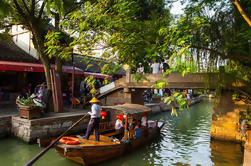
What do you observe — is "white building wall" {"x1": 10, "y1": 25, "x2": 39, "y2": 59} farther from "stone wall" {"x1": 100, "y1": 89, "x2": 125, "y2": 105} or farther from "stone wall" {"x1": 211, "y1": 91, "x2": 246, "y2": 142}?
"stone wall" {"x1": 211, "y1": 91, "x2": 246, "y2": 142}

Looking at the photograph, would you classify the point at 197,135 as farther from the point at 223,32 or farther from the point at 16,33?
the point at 16,33

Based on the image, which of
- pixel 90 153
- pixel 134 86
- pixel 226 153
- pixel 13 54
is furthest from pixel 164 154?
pixel 13 54

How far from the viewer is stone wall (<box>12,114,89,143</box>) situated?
8.27 metres

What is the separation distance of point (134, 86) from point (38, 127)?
5.31 metres

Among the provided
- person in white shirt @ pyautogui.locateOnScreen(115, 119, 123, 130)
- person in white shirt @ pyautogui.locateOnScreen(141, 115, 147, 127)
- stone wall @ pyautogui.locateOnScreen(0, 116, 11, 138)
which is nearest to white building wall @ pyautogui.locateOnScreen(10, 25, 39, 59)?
stone wall @ pyautogui.locateOnScreen(0, 116, 11, 138)

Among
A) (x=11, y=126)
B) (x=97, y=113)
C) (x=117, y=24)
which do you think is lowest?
(x=11, y=126)

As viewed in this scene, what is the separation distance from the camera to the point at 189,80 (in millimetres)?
9422

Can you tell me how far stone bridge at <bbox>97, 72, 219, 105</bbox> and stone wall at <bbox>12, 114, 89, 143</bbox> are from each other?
337 cm

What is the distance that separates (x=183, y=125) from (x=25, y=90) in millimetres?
11169

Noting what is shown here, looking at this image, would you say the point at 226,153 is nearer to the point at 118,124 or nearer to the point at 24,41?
the point at 118,124

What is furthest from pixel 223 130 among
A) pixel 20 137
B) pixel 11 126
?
pixel 11 126

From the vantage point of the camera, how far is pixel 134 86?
36.4ft

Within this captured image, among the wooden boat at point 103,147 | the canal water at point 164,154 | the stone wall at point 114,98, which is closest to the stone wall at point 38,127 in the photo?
the canal water at point 164,154

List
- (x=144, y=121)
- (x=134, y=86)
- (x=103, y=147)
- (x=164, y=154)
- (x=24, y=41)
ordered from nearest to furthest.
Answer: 1. (x=103, y=147)
2. (x=164, y=154)
3. (x=144, y=121)
4. (x=134, y=86)
5. (x=24, y=41)
